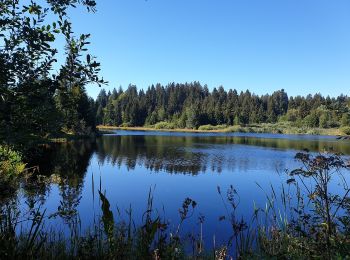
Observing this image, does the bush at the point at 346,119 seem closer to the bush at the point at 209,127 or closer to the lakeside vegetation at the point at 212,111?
the lakeside vegetation at the point at 212,111

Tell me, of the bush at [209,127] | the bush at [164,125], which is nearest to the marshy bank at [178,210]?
the bush at [209,127]

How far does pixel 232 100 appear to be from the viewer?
163375mm

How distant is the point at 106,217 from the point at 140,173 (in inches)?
870

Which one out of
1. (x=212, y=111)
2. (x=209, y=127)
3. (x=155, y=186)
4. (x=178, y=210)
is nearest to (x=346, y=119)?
(x=178, y=210)

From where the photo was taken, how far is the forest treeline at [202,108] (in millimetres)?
146750

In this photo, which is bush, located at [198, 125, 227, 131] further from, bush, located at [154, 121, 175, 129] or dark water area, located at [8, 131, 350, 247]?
dark water area, located at [8, 131, 350, 247]

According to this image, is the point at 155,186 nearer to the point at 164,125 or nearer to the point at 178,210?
the point at 178,210

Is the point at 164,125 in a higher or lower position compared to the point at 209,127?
higher

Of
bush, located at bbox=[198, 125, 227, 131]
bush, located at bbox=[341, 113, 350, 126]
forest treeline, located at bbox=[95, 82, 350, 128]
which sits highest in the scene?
forest treeline, located at bbox=[95, 82, 350, 128]

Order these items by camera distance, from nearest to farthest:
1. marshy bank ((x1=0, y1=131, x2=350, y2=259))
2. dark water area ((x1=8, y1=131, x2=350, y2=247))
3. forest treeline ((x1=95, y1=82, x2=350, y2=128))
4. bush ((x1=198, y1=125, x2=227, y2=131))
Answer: marshy bank ((x1=0, y1=131, x2=350, y2=259))
dark water area ((x1=8, y1=131, x2=350, y2=247))
bush ((x1=198, y1=125, x2=227, y2=131))
forest treeline ((x1=95, y1=82, x2=350, y2=128))

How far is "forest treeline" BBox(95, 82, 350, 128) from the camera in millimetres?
146750

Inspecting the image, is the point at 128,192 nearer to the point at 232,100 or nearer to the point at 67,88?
the point at 67,88

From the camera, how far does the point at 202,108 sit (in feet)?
500

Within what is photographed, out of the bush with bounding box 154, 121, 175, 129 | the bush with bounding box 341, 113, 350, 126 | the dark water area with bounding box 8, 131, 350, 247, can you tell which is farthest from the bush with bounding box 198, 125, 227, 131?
the bush with bounding box 341, 113, 350, 126
